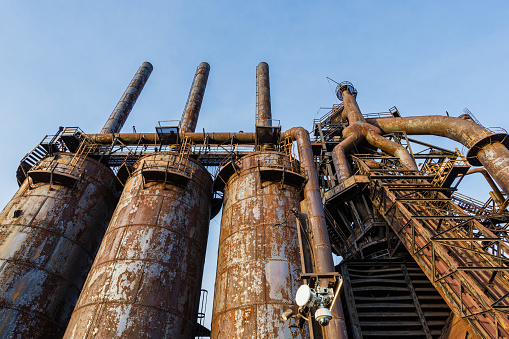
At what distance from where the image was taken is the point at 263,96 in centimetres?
2578

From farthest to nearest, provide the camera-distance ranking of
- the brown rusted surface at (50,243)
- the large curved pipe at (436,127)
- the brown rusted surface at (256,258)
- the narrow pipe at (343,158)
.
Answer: the narrow pipe at (343,158)
the large curved pipe at (436,127)
the brown rusted surface at (50,243)
the brown rusted surface at (256,258)

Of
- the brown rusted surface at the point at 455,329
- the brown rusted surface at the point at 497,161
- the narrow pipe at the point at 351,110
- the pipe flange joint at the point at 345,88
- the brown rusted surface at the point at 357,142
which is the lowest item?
the brown rusted surface at the point at 455,329

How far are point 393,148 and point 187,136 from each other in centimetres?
1286

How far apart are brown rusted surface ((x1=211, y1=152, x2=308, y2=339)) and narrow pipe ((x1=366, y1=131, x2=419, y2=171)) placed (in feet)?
23.6

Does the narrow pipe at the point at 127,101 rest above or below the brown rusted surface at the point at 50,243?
above

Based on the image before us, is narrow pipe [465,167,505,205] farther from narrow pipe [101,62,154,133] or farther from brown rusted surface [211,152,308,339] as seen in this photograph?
narrow pipe [101,62,154,133]

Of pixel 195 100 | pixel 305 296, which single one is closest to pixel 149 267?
pixel 305 296

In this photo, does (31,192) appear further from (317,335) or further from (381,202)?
(381,202)

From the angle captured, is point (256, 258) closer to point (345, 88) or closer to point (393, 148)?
point (393, 148)

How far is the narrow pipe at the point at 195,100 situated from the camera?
24.3m

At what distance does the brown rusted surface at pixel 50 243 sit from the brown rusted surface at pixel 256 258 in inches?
259

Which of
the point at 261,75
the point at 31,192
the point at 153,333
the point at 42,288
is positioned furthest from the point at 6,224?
the point at 261,75

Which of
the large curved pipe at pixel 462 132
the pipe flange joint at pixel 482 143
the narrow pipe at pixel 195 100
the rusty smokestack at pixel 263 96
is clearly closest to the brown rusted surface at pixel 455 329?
the large curved pipe at pixel 462 132

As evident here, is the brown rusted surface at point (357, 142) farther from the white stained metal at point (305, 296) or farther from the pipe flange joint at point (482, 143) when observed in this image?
the white stained metal at point (305, 296)
